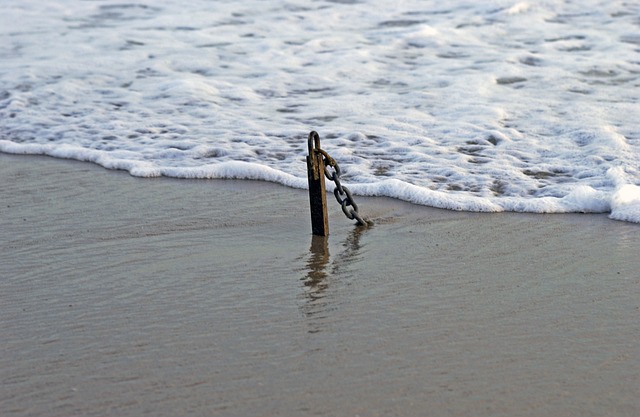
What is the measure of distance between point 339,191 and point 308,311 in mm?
853

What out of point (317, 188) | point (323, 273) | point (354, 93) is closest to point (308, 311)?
point (323, 273)

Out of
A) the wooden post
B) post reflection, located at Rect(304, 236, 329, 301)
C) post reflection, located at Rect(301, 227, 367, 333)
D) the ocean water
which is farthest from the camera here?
the ocean water

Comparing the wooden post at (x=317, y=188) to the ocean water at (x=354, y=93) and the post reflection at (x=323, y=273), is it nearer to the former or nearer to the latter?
the post reflection at (x=323, y=273)

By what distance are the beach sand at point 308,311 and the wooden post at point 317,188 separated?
0.07 meters

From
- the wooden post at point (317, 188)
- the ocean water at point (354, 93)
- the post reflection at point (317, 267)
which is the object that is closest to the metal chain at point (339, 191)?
the wooden post at point (317, 188)

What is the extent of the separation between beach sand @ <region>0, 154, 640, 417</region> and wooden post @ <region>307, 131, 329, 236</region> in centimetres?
7

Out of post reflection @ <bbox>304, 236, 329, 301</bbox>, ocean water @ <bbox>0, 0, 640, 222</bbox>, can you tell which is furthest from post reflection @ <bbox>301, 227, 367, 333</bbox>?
ocean water @ <bbox>0, 0, 640, 222</bbox>

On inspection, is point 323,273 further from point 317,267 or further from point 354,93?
point 354,93

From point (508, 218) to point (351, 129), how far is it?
194 cm

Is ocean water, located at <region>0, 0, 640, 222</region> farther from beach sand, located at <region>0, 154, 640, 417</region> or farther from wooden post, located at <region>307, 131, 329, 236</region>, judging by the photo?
wooden post, located at <region>307, 131, 329, 236</region>

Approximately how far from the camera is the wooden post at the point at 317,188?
11.6 ft

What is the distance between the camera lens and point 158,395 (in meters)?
2.38

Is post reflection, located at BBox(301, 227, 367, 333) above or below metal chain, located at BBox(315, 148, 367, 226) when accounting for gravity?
below

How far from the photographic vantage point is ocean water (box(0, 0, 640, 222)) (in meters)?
5.06
